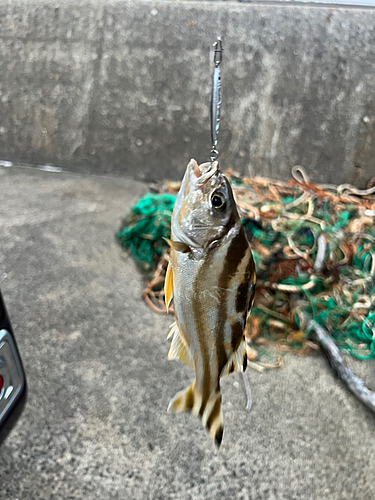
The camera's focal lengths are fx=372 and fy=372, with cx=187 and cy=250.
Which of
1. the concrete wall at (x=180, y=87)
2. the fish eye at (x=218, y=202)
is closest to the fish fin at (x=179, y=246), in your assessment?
the fish eye at (x=218, y=202)

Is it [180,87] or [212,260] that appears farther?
[180,87]

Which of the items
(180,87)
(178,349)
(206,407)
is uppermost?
(180,87)

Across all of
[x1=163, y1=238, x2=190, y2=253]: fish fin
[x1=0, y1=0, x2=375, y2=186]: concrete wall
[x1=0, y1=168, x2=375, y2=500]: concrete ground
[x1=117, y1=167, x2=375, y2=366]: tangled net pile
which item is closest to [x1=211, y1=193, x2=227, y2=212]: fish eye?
[x1=163, y1=238, x2=190, y2=253]: fish fin

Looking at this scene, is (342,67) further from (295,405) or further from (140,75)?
(295,405)

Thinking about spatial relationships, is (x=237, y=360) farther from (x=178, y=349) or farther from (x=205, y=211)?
(x=205, y=211)

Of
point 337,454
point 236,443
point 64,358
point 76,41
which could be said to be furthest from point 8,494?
point 76,41

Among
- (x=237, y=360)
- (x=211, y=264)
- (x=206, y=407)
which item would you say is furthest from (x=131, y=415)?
(x=211, y=264)

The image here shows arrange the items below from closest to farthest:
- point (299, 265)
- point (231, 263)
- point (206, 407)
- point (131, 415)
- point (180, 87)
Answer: point (231, 263), point (206, 407), point (131, 415), point (299, 265), point (180, 87)

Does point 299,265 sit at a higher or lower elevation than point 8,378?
lower

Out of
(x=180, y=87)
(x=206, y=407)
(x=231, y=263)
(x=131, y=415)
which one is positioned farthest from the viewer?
(x=180, y=87)
